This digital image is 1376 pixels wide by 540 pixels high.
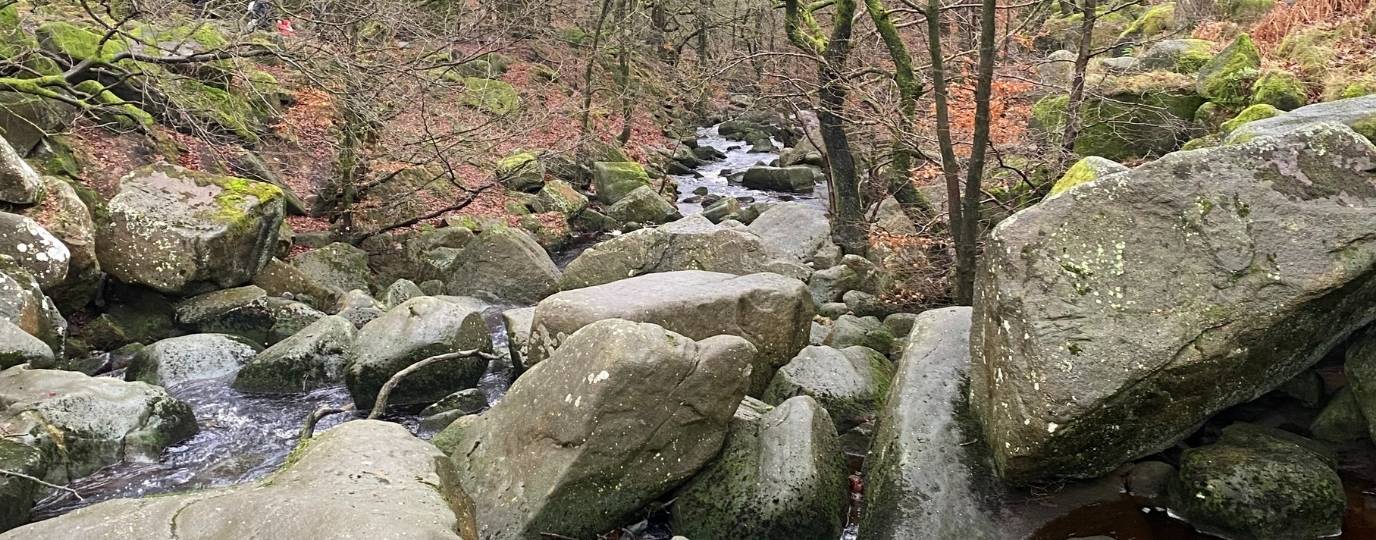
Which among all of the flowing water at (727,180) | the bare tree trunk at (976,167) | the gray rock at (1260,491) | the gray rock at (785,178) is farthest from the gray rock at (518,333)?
the gray rock at (785,178)

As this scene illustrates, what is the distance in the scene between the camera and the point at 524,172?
18719 millimetres

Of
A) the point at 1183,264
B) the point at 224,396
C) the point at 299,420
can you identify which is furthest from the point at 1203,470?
the point at 224,396

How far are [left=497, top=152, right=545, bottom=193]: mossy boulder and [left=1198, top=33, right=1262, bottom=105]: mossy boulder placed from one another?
11.8m

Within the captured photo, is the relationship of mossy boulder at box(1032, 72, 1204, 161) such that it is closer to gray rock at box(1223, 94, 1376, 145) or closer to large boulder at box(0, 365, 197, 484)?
gray rock at box(1223, 94, 1376, 145)

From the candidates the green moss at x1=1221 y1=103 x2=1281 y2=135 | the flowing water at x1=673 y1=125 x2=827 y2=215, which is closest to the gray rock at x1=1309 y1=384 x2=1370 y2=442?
the green moss at x1=1221 y1=103 x2=1281 y2=135

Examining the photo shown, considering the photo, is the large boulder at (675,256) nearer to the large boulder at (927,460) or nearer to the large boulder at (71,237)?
the large boulder at (927,460)

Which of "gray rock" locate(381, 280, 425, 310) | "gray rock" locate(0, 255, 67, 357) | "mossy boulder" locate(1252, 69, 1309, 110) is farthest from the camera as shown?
"gray rock" locate(381, 280, 425, 310)

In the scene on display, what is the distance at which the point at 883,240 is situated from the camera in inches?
444

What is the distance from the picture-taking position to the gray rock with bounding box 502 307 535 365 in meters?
8.52

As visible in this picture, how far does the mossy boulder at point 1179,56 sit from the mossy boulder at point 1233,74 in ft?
2.90

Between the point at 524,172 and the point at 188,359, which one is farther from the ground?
the point at 188,359

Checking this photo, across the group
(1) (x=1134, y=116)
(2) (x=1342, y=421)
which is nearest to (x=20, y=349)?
(2) (x=1342, y=421)

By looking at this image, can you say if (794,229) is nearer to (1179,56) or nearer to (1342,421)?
(1179,56)

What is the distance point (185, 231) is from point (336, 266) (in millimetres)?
2567
